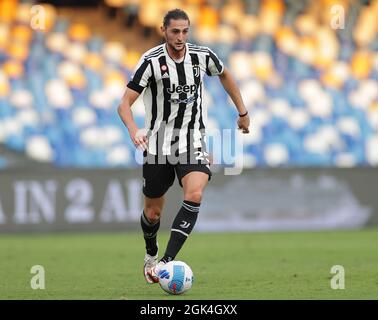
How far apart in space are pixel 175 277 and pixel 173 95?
4.61ft

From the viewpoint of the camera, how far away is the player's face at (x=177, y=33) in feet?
22.0

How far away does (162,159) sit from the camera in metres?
7.03

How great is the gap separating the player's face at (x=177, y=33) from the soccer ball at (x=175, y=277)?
1592 millimetres

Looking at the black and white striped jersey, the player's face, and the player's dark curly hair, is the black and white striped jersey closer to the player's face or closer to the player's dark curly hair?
the player's face

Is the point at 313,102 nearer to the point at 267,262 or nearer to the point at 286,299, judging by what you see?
the point at 267,262

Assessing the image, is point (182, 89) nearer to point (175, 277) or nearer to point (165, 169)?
point (165, 169)

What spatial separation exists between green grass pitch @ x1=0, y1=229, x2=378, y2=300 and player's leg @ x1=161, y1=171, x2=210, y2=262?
1.12 ft

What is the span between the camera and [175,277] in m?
6.36

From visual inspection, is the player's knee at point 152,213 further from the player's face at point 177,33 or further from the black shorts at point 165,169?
the player's face at point 177,33
